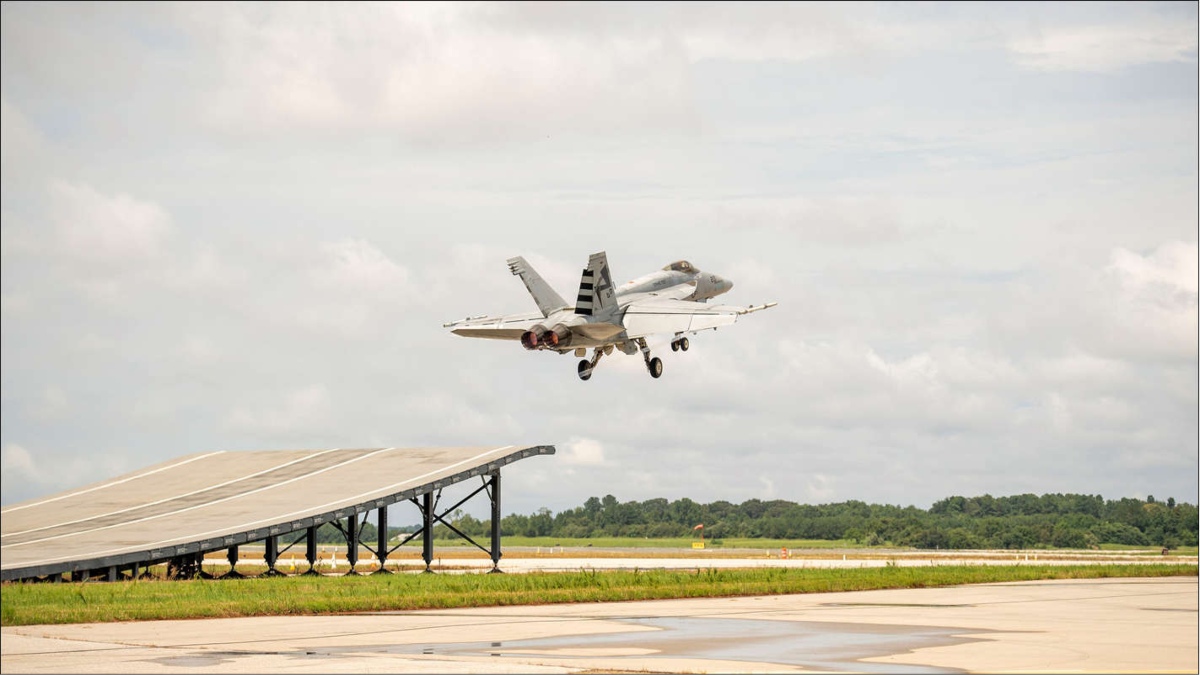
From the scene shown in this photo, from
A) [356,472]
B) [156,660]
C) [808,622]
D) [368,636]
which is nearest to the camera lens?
[156,660]

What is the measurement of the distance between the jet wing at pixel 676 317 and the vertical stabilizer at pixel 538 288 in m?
3.42

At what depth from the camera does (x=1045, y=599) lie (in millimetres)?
36906

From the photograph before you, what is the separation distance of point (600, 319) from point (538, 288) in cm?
505

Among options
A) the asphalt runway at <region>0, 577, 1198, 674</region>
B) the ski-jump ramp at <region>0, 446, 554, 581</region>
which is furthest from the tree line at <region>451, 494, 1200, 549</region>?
the asphalt runway at <region>0, 577, 1198, 674</region>

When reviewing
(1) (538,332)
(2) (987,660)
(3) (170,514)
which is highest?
(1) (538,332)

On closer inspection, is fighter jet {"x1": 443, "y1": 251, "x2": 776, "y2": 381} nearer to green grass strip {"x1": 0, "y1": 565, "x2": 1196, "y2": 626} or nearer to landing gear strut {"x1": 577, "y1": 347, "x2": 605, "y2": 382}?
landing gear strut {"x1": 577, "y1": 347, "x2": 605, "y2": 382}

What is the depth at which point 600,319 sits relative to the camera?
47.5 metres

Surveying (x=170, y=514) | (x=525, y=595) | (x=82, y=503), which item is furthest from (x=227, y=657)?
(x=170, y=514)

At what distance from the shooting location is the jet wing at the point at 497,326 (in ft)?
165

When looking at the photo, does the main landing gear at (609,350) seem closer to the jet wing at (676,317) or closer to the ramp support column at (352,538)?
the jet wing at (676,317)

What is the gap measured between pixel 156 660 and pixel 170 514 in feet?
68.8

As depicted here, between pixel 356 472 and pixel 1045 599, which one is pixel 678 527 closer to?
pixel 356 472

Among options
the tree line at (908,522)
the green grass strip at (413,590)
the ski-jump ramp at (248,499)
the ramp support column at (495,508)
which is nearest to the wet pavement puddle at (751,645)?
the green grass strip at (413,590)

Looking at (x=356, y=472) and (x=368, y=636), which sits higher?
(x=356, y=472)
